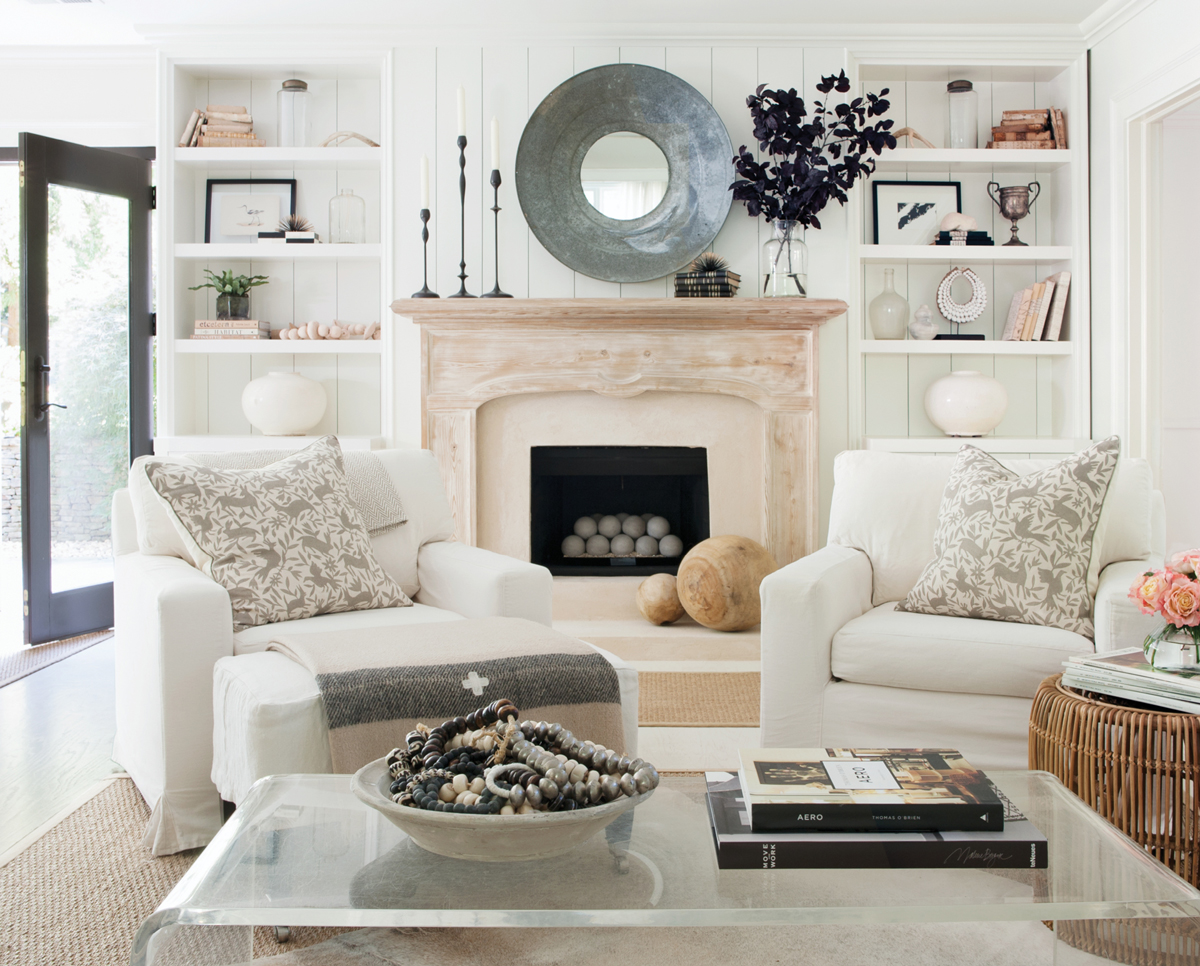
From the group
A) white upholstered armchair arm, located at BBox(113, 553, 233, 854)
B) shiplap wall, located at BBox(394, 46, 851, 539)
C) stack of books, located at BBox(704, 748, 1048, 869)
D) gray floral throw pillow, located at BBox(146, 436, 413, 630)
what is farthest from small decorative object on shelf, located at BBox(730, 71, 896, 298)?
stack of books, located at BBox(704, 748, 1048, 869)

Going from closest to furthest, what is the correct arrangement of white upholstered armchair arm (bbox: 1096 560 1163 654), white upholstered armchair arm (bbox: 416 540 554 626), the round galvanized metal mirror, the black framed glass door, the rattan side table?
the rattan side table
white upholstered armchair arm (bbox: 1096 560 1163 654)
white upholstered armchair arm (bbox: 416 540 554 626)
the black framed glass door
the round galvanized metal mirror

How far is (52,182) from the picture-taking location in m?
4.01

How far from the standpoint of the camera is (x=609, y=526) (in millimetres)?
4496

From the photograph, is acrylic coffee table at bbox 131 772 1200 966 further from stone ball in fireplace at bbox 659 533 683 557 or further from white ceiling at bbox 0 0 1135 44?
white ceiling at bbox 0 0 1135 44

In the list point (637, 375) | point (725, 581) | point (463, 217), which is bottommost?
point (725, 581)

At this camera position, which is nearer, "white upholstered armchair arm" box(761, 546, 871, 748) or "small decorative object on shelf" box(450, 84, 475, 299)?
"white upholstered armchair arm" box(761, 546, 871, 748)

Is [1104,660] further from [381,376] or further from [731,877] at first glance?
[381,376]

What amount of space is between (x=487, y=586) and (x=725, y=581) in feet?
5.57

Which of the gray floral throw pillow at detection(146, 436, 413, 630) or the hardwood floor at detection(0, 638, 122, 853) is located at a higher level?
the gray floral throw pillow at detection(146, 436, 413, 630)

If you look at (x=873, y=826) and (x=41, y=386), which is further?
(x=41, y=386)

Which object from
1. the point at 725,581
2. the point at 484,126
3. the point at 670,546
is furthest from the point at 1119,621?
the point at 484,126

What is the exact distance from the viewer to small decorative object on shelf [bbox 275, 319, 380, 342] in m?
4.32

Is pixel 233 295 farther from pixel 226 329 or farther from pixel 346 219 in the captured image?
pixel 346 219

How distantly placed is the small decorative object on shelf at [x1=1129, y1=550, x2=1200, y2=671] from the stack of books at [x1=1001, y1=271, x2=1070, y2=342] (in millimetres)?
2913
